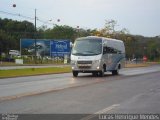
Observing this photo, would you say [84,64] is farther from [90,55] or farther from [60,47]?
[60,47]

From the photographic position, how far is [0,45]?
4171 inches

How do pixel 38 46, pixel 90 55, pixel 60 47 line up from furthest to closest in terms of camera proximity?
pixel 38 46 < pixel 60 47 < pixel 90 55

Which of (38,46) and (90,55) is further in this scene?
(38,46)

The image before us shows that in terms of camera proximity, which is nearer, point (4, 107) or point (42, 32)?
point (4, 107)

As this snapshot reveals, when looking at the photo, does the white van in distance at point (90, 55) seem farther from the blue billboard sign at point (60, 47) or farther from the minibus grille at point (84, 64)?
the blue billboard sign at point (60, 47)

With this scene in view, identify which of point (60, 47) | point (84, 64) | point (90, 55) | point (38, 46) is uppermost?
point (38, 46)

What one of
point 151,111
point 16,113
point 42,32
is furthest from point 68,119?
point 42,32

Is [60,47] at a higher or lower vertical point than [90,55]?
higher

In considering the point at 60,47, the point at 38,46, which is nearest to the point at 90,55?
the point at 60,47

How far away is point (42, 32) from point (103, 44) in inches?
4706

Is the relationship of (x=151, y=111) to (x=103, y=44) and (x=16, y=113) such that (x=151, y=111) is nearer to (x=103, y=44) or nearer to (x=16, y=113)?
(x=16, y=113)

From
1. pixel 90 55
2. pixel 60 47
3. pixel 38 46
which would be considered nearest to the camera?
pixel 90 55

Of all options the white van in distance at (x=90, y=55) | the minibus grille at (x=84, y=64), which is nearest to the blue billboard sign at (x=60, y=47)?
the white van in distance at (x=90, y=55)

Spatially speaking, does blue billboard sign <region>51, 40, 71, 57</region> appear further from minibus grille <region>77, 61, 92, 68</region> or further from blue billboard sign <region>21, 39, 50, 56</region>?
minibus grille <region>77, 61, 92, 68</region>
